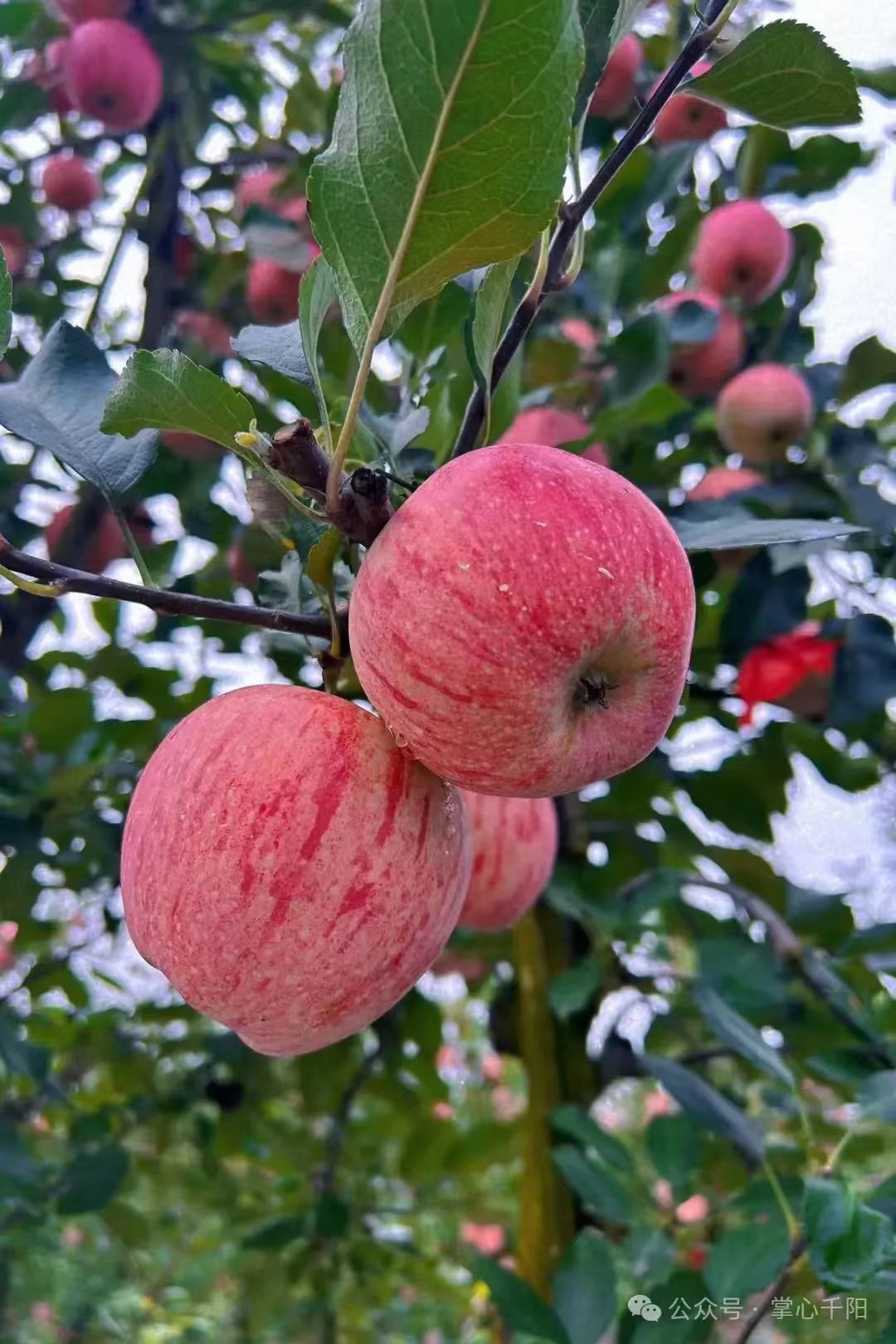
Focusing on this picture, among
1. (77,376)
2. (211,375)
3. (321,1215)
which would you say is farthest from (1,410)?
(321,1215)

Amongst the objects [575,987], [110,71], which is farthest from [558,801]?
[110,71]

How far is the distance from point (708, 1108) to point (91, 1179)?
923 mm

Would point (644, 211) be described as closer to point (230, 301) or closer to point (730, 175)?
point (730, 175)

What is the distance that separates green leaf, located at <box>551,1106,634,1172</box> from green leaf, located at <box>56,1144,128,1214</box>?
701 millimetres

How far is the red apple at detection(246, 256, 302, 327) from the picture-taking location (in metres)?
1.77

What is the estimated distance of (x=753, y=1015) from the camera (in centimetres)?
124

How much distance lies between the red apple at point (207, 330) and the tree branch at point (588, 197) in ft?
4.80

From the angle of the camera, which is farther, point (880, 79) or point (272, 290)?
point (272, 290)

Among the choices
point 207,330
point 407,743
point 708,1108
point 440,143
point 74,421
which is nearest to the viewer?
point 440,143

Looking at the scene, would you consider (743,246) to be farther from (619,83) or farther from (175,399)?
(175,399)

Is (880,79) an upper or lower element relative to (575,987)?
upper

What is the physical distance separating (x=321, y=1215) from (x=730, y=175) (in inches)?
76.2

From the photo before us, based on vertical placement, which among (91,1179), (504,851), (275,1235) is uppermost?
(504,851)

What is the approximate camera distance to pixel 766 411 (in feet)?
4.61
